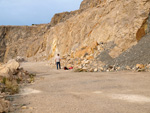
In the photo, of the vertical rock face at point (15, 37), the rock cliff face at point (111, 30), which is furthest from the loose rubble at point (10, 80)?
the vertical rock face at point (15, 37)

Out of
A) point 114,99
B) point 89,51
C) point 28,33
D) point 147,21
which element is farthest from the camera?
point 28,33

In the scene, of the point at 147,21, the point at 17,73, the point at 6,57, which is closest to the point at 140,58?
the point at 147,21

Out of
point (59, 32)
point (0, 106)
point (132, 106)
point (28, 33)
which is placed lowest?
point (132, 106)

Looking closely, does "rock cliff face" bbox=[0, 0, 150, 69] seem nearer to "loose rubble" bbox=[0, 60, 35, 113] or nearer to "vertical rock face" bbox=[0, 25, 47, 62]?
"loose rubble" bbox=[0, 60, 35, 113]

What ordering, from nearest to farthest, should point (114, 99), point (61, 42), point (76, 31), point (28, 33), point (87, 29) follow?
point (114, 99) → point (87, 29) → point (76, 31) → point (61, 42) → point (28, 33)

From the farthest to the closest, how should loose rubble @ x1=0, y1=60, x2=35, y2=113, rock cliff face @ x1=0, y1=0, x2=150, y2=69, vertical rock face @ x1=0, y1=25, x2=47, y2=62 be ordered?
1. vertical rock face @ x1=0, y1=25, x2=47, y2=62
2. rock cliff face @ x1=0, y1=0, x2=150, y2=69
3. loose rubble @ x1=0, y1=60, x2=35, y2=113

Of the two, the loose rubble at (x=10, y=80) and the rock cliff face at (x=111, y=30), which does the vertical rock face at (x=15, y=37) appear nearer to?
the rock cliff face at (x=111, y=30)

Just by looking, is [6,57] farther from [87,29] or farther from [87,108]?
[87,108]

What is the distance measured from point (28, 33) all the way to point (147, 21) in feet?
144

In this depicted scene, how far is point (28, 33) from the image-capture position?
53281 millimetres

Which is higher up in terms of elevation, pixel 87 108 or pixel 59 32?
pixel 59 32

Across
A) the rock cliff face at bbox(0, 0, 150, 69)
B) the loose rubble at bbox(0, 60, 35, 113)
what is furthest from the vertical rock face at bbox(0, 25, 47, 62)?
the loose rubble at bbox(0, 60, 35, 113)

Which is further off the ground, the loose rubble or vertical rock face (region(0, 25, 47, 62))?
vertical rock face (region(0, 25, 47, 62))

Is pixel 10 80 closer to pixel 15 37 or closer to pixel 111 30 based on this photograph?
pixel 111 30
